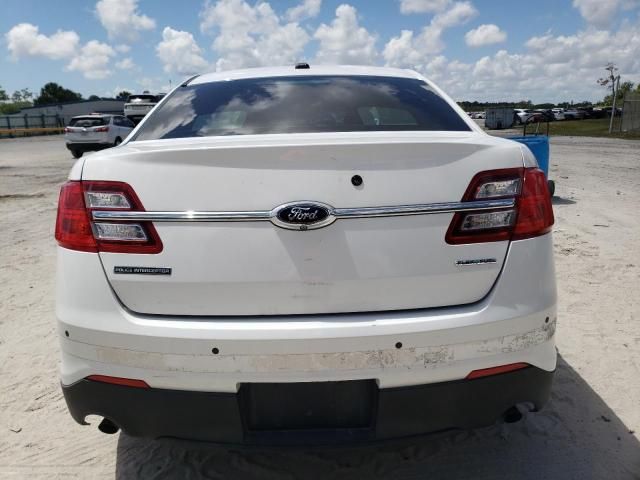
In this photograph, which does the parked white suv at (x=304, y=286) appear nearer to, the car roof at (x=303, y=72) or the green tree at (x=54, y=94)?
the car roof at (x=303, y=72)

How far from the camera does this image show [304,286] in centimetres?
175

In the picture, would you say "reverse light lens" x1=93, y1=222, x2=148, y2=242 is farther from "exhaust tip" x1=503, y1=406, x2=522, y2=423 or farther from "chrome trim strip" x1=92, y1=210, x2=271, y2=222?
"exhaust tip" x1=503, y1=406, x2=522, y2=423

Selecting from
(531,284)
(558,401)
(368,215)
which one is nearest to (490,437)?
(558,401)

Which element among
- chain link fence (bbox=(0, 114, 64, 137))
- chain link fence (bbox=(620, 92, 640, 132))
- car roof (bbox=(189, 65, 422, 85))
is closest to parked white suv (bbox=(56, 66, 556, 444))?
car roof (bbox=(189, 65, 422, 85))

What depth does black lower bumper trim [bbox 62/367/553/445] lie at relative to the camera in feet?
5.90

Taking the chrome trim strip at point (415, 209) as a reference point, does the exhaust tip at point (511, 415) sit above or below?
below

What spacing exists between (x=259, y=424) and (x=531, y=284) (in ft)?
3.50

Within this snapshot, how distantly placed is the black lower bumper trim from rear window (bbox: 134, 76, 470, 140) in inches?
42.4

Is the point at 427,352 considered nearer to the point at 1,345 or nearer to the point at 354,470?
the point at 354,470

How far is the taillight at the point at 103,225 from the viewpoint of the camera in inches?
69.4

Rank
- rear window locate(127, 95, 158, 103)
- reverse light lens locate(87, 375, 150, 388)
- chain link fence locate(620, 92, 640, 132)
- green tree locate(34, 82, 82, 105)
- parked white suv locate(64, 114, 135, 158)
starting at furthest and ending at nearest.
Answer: green tree locate(34, 82, 82, 105) < chain link fence locate(620, 92, 640, 132) < rear window locate(127, 95, 158, 103) < parked white suv locate(64, 114, 135, 158) < reverse light lens locate(87, 375, 150, 388)

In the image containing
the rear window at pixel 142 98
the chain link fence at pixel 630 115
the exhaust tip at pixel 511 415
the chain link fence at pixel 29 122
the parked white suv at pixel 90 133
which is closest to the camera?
the exhaust tip at pixel 511 415

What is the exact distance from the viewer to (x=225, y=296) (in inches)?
69.0

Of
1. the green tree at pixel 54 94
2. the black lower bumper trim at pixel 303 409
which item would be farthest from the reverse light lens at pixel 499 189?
the green tree at pixel 54 94
